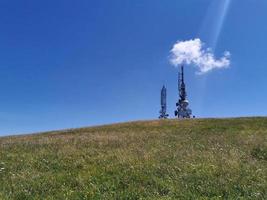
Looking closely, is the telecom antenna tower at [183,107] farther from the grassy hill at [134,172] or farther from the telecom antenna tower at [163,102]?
the grassy hill at [134,172]

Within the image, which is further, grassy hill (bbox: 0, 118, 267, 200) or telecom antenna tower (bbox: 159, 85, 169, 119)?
telecom antenna tower (bbox: 159, 85, 169, 119)

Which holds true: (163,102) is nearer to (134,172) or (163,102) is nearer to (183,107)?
(183,107)

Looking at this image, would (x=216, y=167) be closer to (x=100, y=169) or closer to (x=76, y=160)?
(x=100, y=169)

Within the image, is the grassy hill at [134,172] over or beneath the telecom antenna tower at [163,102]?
beneath

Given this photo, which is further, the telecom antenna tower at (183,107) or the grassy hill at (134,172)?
the telecom antenna tower at (183,107)

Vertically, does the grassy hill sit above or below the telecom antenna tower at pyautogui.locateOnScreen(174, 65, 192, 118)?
below

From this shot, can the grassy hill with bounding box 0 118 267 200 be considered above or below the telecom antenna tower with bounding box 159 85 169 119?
below

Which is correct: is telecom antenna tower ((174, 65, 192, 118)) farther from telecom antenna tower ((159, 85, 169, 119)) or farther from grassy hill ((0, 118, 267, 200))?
grassy hill ((0, 118, 267, 200))

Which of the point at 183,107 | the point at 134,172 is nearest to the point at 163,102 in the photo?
the point at 183,107

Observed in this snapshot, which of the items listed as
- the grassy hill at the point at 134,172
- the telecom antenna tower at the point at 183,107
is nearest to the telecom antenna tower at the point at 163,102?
the telecom antenna tower at the point at 183,107

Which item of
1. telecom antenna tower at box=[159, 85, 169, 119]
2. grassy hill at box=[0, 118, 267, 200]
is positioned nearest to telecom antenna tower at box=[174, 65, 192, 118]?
telecom antenna tower at box=[159, 85, 169, 119]

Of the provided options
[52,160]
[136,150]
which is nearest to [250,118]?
[136,150]

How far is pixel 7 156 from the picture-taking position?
2511 cm

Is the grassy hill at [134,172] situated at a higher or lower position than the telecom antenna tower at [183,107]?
lower
